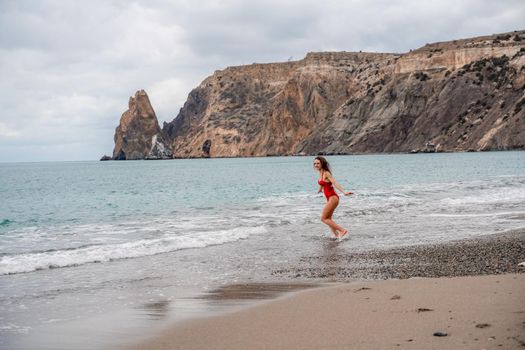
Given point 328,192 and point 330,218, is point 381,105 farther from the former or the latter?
point 330,218

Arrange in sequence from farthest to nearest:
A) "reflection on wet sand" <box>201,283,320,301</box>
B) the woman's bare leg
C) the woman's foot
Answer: the woman's bare leg < the woman's foot < "reflection on wet sand" <box>201,283,320,301</box>

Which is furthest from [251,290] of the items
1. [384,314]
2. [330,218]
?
[330,218]

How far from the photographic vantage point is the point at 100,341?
19.1 ft

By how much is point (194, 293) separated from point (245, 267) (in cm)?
235

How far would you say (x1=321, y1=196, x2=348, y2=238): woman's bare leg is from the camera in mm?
14130

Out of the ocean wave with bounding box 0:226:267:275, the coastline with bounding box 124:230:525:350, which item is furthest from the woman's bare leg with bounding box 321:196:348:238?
the coastline with bounding box 124:230:525:350

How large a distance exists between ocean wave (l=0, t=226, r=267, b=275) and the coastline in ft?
14.2

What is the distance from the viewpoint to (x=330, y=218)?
14.4m

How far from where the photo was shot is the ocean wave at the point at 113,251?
36.7 feet

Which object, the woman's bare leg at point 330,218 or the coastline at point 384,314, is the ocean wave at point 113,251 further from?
the coastline at point 384,314

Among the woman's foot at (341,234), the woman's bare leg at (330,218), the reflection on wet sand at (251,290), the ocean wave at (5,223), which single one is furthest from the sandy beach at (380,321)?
the ocean wave at (5,223)

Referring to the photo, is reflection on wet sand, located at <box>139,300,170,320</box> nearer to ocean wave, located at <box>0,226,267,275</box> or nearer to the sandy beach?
the sandy beach

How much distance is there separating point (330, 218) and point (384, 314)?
8320mm

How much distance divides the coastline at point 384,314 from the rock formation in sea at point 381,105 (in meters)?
92.3
